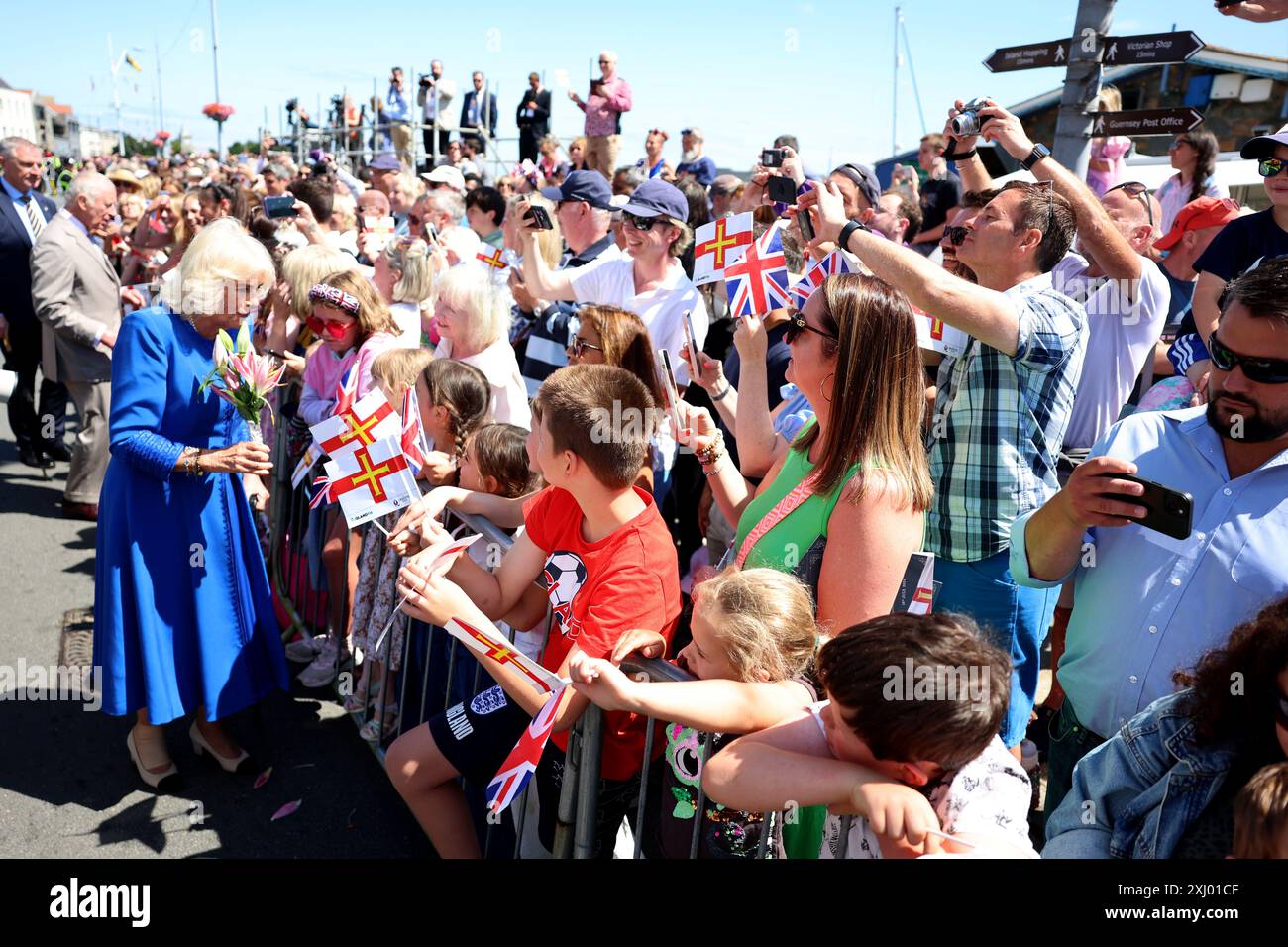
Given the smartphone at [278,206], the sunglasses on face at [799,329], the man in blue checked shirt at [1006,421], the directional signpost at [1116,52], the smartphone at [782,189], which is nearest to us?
the sunglasses on face at [799,329]

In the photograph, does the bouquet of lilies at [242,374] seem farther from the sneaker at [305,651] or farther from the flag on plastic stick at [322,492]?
the sneaker at [305,651]

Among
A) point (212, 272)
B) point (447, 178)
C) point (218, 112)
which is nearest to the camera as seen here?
point (212, 272)

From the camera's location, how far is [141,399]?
139 inches

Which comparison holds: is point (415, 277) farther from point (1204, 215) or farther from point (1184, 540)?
point (1184, 540)

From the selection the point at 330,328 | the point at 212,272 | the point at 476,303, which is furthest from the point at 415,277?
the point at 212,272

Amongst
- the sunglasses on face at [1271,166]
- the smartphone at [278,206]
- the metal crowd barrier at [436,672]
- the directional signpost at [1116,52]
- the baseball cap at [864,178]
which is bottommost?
the metal crowd barrier at [436,672]

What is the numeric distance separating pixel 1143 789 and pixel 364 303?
394cm

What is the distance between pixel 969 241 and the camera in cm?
307

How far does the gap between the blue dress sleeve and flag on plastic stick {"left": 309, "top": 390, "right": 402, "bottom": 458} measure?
92 cm

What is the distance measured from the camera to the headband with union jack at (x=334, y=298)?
4.50 m

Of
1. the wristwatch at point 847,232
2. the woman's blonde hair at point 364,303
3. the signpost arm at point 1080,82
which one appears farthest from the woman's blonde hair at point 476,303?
the signpost arm at point 1080,82

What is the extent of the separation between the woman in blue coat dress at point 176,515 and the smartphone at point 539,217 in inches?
69.2

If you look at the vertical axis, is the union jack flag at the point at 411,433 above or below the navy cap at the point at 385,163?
below
